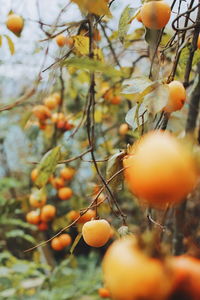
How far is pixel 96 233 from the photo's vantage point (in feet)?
1.49

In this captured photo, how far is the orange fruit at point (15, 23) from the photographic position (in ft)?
2.60

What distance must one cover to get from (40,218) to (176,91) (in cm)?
106

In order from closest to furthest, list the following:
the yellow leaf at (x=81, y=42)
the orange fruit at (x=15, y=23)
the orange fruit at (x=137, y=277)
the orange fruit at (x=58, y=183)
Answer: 1. the orange fruit at (x=137, y=277)
2. the yellow leaf at (x=81, y=42)
3. the orange fruit at (x=15, y=23)
4. the orange fruit at (x=58, y=183)

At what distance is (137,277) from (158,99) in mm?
228

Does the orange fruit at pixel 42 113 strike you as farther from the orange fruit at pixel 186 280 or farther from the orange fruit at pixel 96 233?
the orange fruit at pixel 186 280

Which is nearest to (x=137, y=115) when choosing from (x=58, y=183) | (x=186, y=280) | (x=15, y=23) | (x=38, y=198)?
(x=186, y=280)

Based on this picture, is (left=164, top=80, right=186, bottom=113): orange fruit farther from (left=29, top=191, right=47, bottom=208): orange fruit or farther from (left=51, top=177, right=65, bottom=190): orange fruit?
(left=51, top=177, right=65, bottom=190): orange fruit

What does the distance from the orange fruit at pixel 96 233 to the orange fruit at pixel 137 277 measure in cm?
19

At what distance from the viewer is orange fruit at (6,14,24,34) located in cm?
79

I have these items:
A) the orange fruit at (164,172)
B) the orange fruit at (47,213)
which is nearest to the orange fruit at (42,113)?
the orange fruit at (47,213)

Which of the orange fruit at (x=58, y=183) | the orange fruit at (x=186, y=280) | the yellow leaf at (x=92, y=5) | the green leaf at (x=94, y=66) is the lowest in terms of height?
the orange fruit at (x=58, y=183)

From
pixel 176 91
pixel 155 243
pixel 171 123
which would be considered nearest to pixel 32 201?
pixel 171 123

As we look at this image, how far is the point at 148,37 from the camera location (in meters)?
0.63

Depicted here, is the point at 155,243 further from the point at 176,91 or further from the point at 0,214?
the point at 0,214
